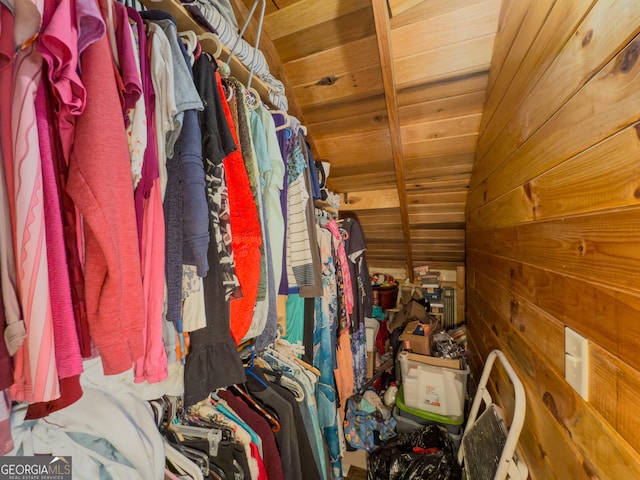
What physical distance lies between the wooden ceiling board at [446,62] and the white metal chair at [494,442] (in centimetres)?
146

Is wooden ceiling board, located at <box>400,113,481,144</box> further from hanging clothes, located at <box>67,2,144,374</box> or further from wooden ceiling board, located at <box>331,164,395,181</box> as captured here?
hanging clothes, located at <box>67,2,144,374</box>

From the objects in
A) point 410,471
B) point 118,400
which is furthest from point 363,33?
point 410,471

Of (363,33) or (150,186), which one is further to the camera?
(363,33)

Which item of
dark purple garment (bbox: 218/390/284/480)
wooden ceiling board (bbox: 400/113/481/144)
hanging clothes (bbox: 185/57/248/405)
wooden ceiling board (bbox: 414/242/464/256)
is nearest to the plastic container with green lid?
dark purple garment (bbox: 218/390/284/480)

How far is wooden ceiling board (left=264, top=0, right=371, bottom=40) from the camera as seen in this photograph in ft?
3.72

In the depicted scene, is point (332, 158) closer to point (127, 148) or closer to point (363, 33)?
point (363, 33)

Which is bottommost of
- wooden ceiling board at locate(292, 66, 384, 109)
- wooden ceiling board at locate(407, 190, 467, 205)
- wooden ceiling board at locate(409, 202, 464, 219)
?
wooden ceiling board at locate(409, 202, 464, 219)

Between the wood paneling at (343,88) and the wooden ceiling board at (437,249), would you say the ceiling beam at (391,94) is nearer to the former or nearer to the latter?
the wood paneling at (343,88)

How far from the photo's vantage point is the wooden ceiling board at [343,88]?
1.43m

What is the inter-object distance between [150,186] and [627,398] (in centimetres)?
97

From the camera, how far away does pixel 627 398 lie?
17.7 inches

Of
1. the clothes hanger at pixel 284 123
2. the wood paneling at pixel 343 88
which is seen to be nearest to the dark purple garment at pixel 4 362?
the clothes hanger at pixel 284 123

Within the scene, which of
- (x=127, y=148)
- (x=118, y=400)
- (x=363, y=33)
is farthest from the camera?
(x=363, y=33)

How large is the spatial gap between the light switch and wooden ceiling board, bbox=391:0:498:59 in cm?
139
